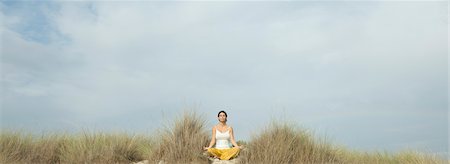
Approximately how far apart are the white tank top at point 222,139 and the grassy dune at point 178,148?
1.58ft

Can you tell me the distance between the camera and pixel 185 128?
1257 cm

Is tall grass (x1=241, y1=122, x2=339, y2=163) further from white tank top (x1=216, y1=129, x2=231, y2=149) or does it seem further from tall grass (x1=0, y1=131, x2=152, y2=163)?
tall grass (x1=0, y1=131, x2=152, y2=163)

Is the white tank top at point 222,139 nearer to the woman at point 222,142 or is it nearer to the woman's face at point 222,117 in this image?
the woman at point 222,142

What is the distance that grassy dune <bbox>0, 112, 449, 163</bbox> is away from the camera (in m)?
11.7

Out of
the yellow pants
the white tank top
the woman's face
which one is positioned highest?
the woman's face

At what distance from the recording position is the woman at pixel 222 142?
39.2 ft

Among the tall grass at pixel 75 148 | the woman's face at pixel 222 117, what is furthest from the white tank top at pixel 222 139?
the tall grass at pixel 75 148

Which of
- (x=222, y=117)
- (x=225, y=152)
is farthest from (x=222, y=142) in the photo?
(x=222, y=117)

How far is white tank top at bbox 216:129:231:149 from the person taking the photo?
1205 centimetres

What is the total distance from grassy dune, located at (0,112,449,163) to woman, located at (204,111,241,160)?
0.87 ft

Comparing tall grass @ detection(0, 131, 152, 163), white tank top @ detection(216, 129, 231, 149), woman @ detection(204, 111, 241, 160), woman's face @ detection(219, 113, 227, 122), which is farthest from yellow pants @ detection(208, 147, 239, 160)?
tall grass @ detection(0, 131, 152, 163)

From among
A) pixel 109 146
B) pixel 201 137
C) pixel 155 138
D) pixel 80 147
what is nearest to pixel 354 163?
pixel 201 137

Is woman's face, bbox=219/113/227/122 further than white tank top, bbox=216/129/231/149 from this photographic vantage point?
No

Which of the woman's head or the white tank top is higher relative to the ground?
the woman's head
